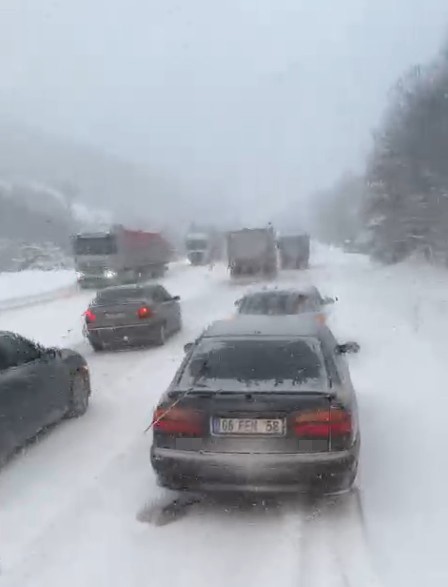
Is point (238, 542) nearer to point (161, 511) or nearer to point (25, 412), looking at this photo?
point (161, 511)

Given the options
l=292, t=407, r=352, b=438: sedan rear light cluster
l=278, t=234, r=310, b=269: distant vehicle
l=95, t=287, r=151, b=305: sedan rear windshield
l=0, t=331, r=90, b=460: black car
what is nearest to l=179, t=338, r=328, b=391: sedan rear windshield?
l=292, t=407, r=352, b=438: sedan rear light cluster

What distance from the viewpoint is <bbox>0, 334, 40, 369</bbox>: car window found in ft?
23.4

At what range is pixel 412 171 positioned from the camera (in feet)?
128

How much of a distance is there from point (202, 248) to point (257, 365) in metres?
50.3

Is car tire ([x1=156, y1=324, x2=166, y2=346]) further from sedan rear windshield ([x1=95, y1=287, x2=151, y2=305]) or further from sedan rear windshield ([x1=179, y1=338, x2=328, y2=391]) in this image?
sedan rear windshield ([x1=179, y1=338, x2=328, y2=391])

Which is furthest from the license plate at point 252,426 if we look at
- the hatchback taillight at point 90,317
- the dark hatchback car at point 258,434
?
the hatchback taillight at point 90,317

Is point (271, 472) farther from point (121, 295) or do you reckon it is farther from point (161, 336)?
point (121, 295)

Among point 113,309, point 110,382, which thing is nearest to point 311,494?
point 110,382

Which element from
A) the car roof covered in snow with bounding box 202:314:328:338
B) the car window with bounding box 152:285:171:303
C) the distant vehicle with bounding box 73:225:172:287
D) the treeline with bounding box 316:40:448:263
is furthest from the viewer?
the treeline with bounding box 316:40:448:263

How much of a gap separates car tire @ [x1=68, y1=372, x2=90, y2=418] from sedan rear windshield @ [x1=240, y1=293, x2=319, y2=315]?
16.2ft

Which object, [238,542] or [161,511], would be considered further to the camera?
[161,511]

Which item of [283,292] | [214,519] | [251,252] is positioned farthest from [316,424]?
[251,252]

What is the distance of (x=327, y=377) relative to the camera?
562 centimetres

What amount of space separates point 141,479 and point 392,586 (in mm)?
2850
